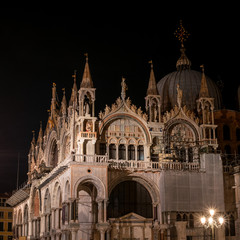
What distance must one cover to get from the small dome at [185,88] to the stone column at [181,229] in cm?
1842

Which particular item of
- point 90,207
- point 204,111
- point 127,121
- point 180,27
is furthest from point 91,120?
point 180,27

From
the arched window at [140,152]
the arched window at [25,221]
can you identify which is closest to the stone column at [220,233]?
the arched window at [140,152]

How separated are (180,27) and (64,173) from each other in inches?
1105

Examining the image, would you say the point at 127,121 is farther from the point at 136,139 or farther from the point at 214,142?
the point at 214,142

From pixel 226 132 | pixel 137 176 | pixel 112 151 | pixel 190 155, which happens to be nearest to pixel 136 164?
pixel 137 176

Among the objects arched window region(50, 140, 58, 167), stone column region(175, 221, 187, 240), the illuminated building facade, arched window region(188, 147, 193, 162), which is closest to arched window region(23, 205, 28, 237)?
arched window region(50, 140, 58, 167)

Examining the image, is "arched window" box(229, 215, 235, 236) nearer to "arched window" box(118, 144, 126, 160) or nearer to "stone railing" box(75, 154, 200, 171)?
"stone railing" box(75, 154, 200, 171)

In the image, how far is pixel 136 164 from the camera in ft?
161

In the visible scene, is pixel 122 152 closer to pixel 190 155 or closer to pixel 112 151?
pixel 112 151

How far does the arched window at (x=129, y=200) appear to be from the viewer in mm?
48688

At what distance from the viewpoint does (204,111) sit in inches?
2151

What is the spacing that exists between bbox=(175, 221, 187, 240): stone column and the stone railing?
5.26m

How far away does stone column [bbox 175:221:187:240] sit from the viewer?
154 ft

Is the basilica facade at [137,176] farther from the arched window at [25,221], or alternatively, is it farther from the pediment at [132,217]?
the arched window at [25,221]
